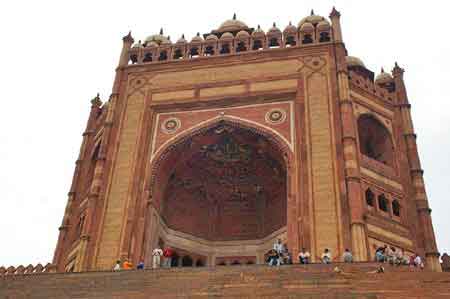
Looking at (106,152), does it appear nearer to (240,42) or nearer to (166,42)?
(166,42)

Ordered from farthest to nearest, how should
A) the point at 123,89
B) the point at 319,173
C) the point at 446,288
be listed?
1. the point at 123,89
2. the point at 319,173
3. the point at 446,288

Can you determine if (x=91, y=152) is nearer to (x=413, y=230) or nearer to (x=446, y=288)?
(x=413, y=230)

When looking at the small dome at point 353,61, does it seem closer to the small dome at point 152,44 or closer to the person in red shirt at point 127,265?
the small dome at point 152,44

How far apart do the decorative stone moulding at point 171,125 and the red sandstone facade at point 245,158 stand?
58 millimetres

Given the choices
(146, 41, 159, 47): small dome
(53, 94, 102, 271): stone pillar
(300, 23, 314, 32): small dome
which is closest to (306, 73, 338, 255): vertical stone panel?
(300, 23, 314, 32): small dome

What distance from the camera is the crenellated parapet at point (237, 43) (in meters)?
22.6

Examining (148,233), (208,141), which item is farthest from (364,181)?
(148,233)

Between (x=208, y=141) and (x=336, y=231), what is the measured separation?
19.6 ft

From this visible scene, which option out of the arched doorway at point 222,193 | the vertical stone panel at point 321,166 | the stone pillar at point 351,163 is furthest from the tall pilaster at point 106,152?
the stone pillar at point 351,163

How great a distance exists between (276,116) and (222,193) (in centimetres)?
410

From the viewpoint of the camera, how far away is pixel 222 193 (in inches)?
899

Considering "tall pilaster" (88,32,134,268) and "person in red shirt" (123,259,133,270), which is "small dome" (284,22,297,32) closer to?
"tall pilaster" (88,32,134,268)

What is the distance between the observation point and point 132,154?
67.7ft

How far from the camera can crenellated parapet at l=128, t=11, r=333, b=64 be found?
2261 centimetres
